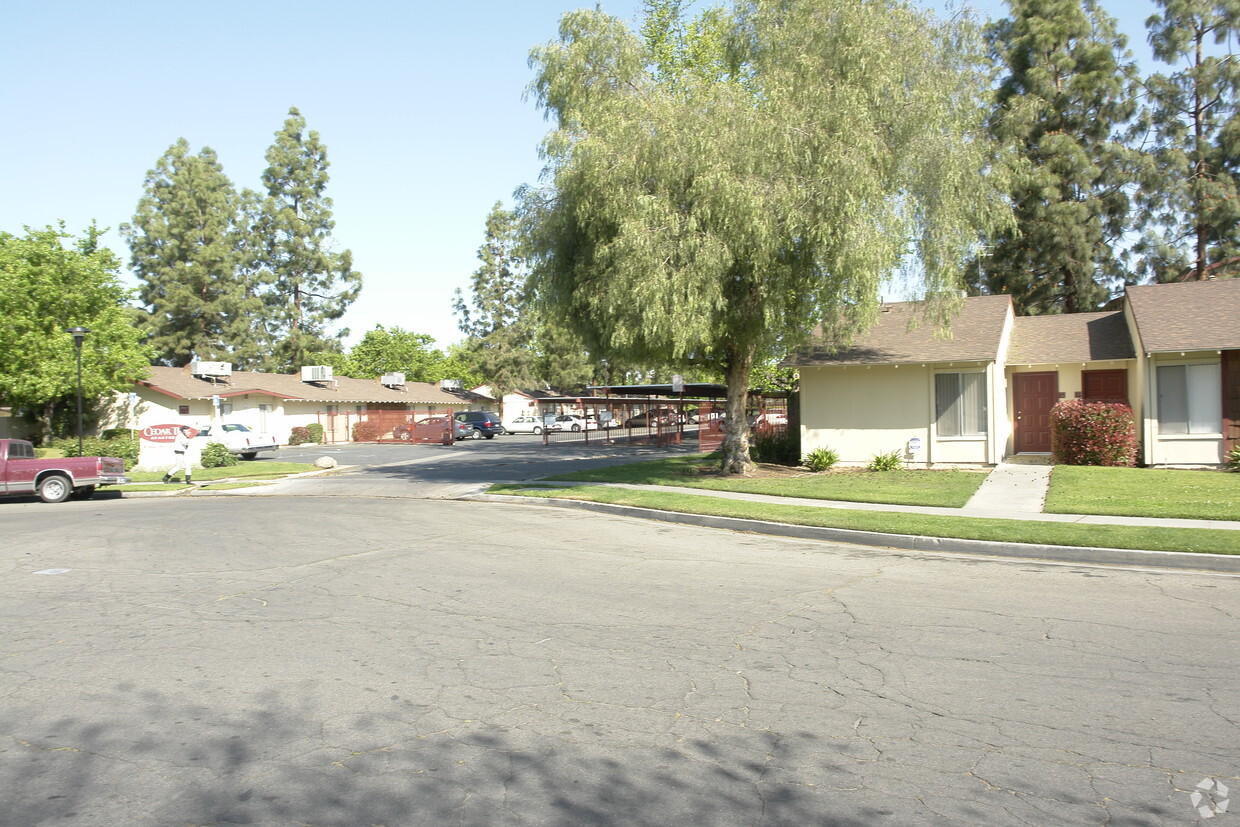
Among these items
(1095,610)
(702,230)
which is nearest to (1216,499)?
(1095,610)

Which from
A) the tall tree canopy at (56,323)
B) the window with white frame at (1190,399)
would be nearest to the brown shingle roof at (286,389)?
the tall tree canopy at (56,323)

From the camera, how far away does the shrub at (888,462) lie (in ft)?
70.0

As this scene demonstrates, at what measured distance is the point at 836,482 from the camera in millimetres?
19141

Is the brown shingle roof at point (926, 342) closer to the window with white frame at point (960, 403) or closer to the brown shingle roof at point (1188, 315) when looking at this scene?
the window with white frame at point (960, 403)

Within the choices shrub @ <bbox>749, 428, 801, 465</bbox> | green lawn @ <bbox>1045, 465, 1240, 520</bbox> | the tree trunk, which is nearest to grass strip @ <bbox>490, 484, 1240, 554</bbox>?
green lawn @ <bbox>1045, 465, 1240, 520</bbox>

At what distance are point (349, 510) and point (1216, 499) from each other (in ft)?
51.8

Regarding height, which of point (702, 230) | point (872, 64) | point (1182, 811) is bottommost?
point (1182, 811)

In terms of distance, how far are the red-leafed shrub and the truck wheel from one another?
24418 millimetres

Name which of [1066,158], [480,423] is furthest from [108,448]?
[1066,158]

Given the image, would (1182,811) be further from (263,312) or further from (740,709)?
(263,312)

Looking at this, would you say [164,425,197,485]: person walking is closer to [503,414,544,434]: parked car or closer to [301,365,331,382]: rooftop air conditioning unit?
[301,365,331,382]: rooftop air conditioning unit

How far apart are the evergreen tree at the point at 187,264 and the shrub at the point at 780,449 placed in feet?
151

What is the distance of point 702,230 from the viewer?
17.6 meters

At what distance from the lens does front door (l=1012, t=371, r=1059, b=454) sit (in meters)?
22.3
